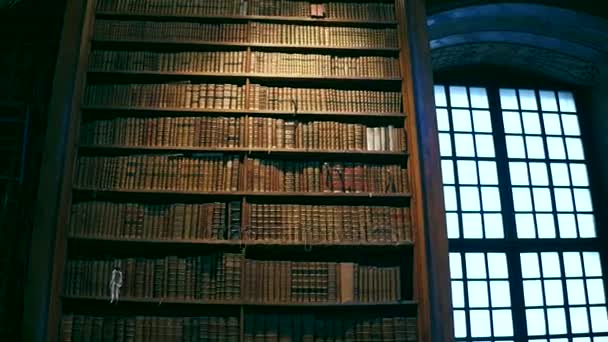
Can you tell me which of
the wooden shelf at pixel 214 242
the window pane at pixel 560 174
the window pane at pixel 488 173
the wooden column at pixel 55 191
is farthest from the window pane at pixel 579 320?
the wooden column at pixel 55 191

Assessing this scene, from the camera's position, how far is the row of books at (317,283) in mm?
2014

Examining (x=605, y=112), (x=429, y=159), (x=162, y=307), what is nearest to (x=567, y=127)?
(x=605, y=112)

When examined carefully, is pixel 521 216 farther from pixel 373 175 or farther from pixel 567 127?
pixel 373 175

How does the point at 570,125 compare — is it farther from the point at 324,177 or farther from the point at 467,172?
the point at 324,177

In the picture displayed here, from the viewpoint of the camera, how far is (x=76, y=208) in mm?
2068

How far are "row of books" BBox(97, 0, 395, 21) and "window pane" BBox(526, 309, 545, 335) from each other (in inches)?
102

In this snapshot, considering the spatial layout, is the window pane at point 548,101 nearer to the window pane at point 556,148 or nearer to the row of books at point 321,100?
the window pane at point 556,148

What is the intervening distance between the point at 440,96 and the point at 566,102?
1273mm

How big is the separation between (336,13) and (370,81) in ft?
1.57

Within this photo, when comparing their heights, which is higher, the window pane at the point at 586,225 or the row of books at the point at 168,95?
the row of books at the point at 168,95

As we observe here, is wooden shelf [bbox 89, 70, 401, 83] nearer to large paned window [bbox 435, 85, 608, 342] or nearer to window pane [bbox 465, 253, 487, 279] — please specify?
large paned window [bbox 435, 85, 608, 342]

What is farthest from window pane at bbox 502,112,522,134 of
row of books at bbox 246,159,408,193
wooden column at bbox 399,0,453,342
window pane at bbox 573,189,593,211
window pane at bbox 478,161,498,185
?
row of books at bbox 246,159,408,193

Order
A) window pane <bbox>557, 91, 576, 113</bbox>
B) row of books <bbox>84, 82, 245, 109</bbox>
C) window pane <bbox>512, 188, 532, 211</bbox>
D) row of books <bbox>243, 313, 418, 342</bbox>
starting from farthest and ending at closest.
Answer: window pane <bbox>557, 91, 576, 113</bbox>, window pane <bbox>512, 188, 532, 211</bbox>, row of books <bbox>84, 82, 245, 109</bbox>, row of books <bbox>243, 313, 418, 342</bbox>

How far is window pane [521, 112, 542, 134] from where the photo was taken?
3785 mm
